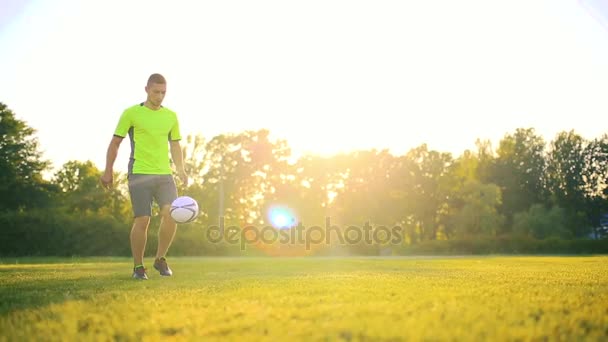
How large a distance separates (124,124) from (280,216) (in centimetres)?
5218

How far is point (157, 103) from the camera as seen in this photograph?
6574mm

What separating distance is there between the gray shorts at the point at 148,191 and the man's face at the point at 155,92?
93 centimetres

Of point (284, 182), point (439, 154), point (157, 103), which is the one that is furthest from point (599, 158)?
point (157, 103)

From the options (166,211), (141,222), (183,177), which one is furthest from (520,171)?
(141,222)

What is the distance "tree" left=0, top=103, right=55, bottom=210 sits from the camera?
4106cm

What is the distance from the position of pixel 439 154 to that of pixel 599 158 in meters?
19.8

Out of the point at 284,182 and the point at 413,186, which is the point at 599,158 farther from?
the point at 284,182

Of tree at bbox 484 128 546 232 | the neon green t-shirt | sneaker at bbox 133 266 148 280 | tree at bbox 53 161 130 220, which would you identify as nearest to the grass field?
sneaker at bbox 133 266 148 280

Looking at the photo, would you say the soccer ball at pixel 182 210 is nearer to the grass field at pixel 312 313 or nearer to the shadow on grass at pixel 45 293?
the shadow on grass at pixel 45 293

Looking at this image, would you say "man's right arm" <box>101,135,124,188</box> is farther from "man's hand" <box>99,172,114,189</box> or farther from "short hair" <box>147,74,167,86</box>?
"short hair" <box>147,74,167,86</box>

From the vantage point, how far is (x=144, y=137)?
6539mm

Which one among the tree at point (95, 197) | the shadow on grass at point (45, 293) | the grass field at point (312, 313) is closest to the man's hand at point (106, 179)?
the shadow on grass at point (45, 293)

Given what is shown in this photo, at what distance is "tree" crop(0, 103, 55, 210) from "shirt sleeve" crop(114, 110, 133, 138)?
38448 mm

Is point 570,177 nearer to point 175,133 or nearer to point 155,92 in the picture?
point 175,133
